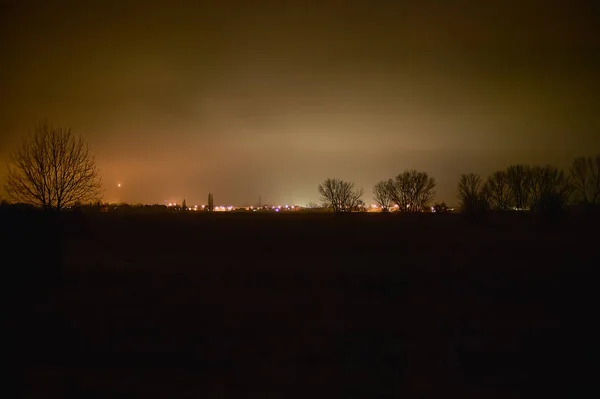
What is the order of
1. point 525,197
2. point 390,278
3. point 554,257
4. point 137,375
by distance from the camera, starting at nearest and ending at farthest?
1. point 137,375
2. point 390,278
3. point 554,257
4. point 525,197

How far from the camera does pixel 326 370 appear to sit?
889cm

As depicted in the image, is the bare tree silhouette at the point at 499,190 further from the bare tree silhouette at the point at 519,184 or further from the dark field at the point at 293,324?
the dark field at the point at 293,324

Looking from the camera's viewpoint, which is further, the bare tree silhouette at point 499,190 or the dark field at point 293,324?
the bare tree silhouette at point 499,190

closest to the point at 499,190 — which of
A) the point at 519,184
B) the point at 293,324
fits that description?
the point at 519,184

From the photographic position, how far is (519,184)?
309 feet

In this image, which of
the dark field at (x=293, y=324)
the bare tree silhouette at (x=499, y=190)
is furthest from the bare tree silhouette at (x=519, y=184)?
the dark field at (x=293, y=324)

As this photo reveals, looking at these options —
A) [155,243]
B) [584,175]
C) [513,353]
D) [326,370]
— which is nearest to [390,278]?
[513,353]

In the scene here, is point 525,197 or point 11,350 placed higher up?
point 525,197

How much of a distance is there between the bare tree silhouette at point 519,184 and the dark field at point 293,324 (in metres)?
75.9

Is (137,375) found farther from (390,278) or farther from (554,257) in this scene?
(554,257)

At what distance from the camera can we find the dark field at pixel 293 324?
8.45m

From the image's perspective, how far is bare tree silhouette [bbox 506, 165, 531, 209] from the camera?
93.9m

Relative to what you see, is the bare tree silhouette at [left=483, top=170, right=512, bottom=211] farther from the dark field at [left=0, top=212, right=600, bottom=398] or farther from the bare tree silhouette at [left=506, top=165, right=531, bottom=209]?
the dark field at [left=0, top=212, right=600, bottom=398]

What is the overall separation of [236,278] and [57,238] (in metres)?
6.57
